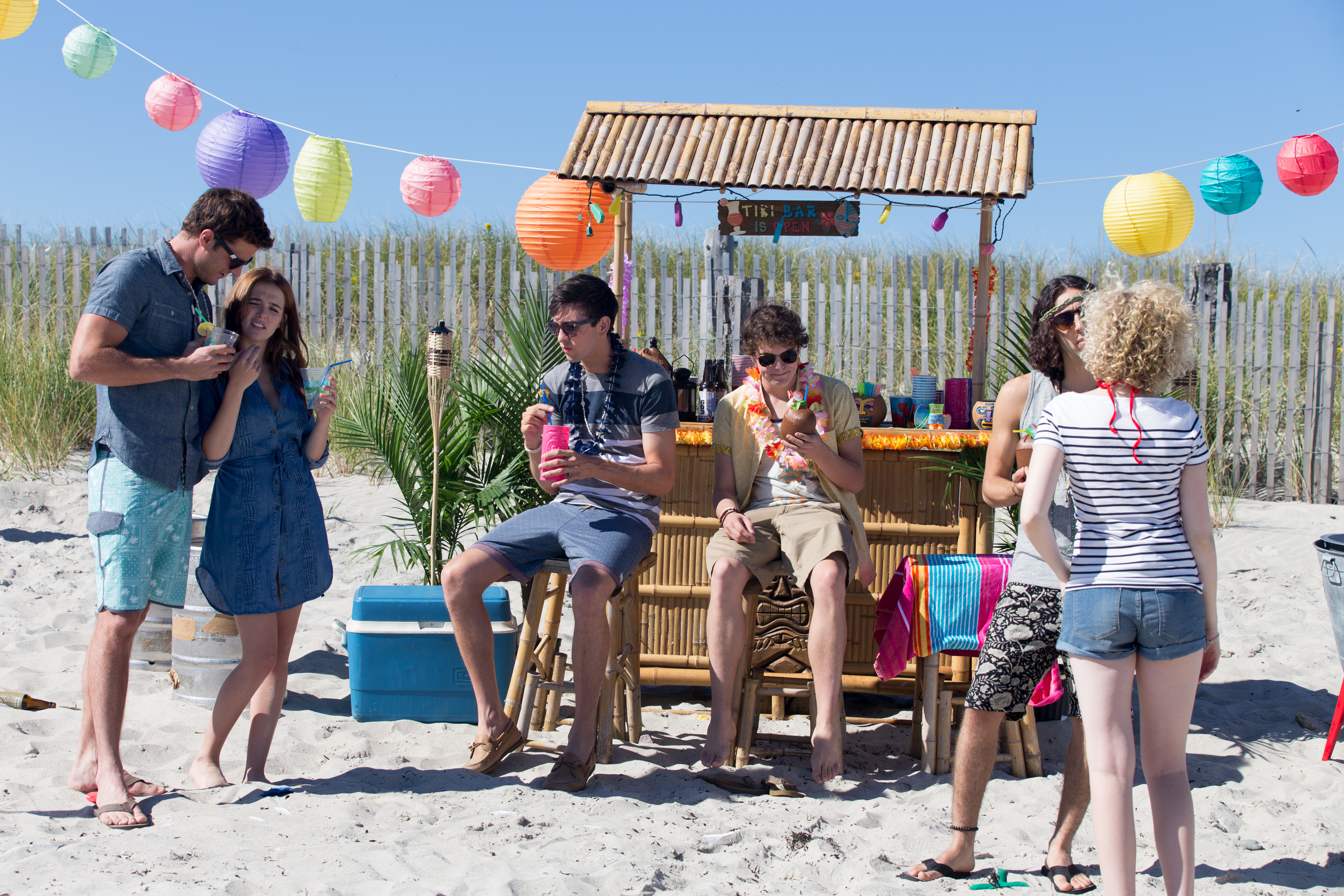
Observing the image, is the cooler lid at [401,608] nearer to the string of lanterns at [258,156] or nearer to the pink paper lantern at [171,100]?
the string of lanterns at [258,156]

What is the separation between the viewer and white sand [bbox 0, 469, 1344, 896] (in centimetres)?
250

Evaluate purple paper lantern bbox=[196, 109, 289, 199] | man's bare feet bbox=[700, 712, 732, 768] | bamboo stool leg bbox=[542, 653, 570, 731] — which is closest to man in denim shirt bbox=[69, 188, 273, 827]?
bamboo stool leg bbox=[542, 653, 570, 731]

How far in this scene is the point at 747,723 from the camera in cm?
357

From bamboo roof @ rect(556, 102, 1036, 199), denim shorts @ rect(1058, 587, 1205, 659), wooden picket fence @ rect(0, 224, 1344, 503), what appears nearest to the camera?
denim shorts @ rect(1058, 587, 1205, 659)

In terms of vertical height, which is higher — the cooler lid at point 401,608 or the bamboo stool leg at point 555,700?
the cooler lid at point 401,608

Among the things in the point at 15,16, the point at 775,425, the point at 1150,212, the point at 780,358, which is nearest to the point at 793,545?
the point at 775,425

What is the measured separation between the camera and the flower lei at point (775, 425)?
364 cm

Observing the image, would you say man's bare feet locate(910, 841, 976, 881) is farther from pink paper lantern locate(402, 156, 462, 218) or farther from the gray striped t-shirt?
pink paper lantern locate(402, 156, 462, 218)

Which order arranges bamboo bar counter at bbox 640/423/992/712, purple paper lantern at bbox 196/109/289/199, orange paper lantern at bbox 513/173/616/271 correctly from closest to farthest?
bamboo bar counter at bbox 640/423/992/712, orange paper lantern at bbox 513/173/616/271, purple paper lantern at bbox 196/109/289/199

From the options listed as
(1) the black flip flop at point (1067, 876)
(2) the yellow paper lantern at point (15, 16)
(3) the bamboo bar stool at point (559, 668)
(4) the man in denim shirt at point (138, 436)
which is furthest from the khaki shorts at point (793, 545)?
(2) the yellow paper lantern at point (15, 16)

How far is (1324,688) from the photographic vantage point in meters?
4.34

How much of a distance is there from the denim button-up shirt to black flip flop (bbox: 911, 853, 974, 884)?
7.22 feet

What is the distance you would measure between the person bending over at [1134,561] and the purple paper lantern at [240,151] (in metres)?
5.03

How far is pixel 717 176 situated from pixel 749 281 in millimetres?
3516
